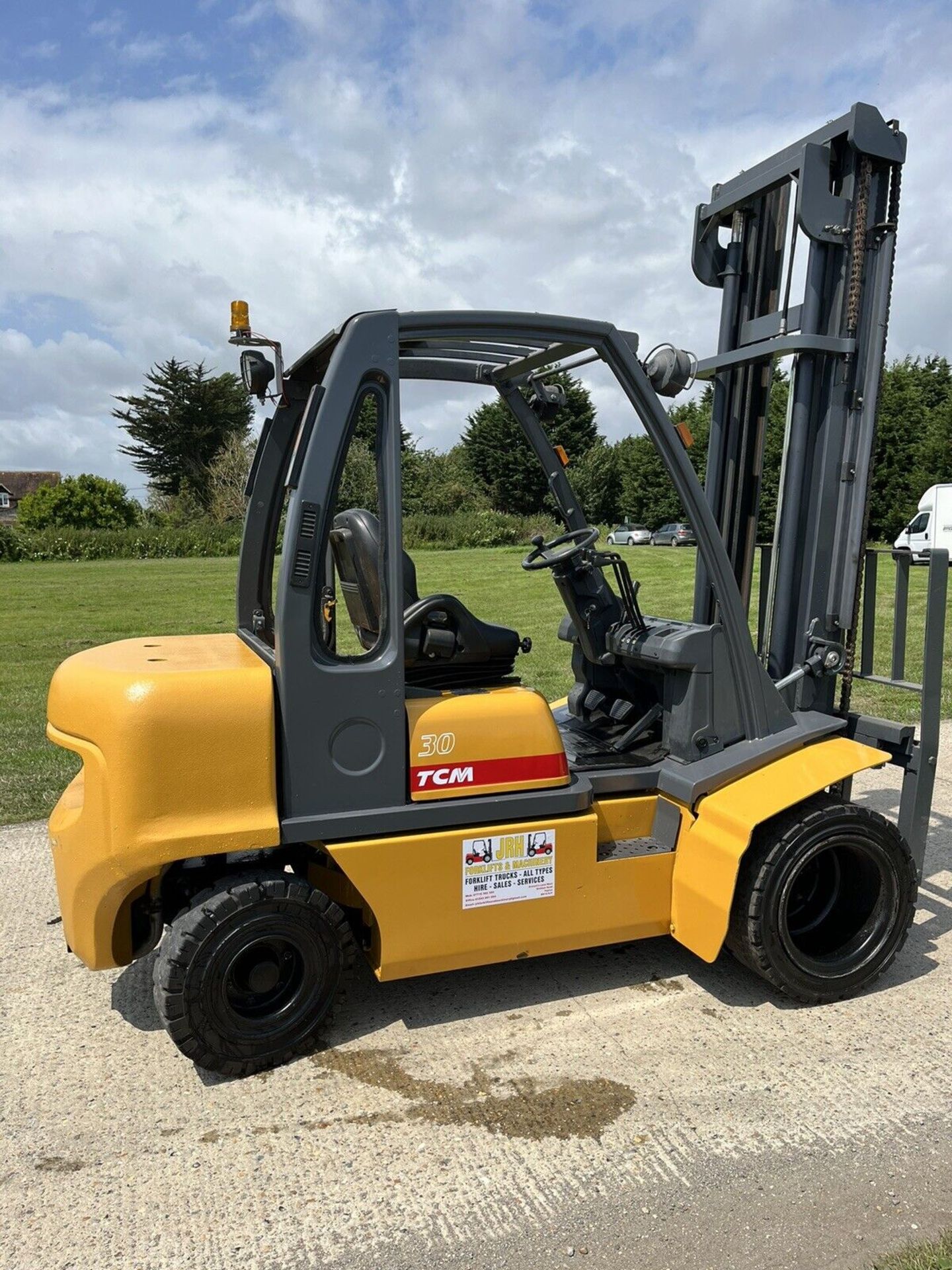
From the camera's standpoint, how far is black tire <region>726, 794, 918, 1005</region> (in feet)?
12.0

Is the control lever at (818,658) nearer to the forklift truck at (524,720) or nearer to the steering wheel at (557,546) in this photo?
the forklift truck at (524,720)

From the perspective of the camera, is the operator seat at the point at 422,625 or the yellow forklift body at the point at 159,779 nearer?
the yellow forklift body at the point at 159,779

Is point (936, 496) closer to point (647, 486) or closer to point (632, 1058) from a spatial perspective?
point (647, 486)

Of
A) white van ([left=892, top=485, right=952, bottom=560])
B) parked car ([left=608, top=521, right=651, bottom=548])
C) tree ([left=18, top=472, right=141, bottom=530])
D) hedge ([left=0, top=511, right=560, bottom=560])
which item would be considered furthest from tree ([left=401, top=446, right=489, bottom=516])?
tree ([left=18, top=472, right=141, bottom=530])

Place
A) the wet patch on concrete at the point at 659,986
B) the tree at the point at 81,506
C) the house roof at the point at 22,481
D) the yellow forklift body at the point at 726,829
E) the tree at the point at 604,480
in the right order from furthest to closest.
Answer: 1. the house roof at the point at 22,481
2. the tree at the point at 81,506
3. the tree at the point at 604,480
4. the wet patch on concrete at the point at 659,986
5. the yellow forklift body at the point at 726,829

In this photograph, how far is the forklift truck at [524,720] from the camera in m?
3.14

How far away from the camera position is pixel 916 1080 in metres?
3.25

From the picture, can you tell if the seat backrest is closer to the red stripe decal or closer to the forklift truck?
the forklift truck

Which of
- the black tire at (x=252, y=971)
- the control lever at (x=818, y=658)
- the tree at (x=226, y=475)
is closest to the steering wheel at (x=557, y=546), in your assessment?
the control lever at (x=818, y=658)

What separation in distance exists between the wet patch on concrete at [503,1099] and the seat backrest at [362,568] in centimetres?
144

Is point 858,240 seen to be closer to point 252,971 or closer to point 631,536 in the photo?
point 252,971

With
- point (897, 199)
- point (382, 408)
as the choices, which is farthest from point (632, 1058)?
point (897, 199)

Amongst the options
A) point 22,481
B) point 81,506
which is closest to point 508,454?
point 81,506

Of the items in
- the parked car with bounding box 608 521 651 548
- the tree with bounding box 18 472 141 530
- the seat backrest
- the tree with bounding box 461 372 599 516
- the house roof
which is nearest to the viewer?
the seat backrest
